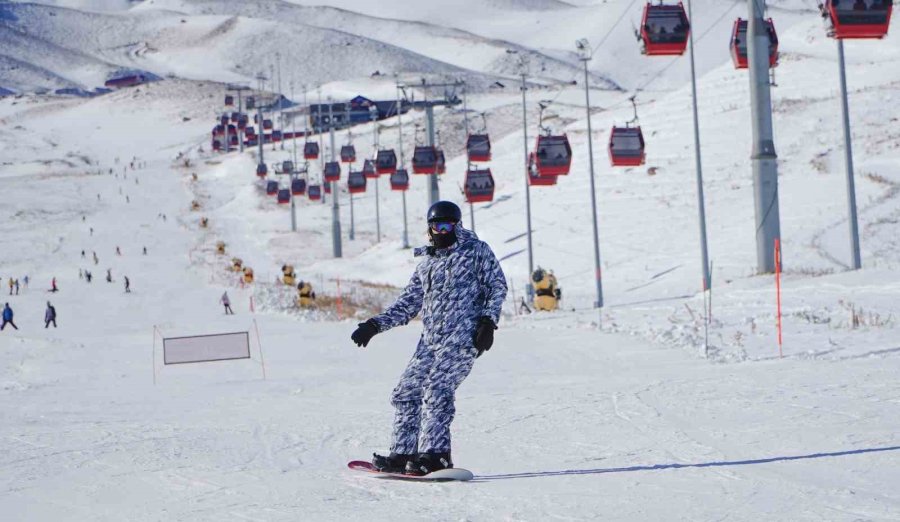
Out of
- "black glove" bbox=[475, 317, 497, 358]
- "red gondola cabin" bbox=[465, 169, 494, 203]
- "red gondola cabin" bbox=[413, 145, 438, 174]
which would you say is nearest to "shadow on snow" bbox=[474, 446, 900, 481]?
"black glove" bbox=[475, 317, 497, 358]

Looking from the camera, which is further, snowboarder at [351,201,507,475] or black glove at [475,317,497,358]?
snowboarder at [351,201,507,475]

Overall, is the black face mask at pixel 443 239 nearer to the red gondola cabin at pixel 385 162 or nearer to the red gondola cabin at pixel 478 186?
the red gondola cabin at pixel 478 186

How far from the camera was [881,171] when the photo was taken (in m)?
49.9

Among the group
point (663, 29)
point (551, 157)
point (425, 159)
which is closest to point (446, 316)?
point (663, 29)

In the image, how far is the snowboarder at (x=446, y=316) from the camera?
6840 millimetres

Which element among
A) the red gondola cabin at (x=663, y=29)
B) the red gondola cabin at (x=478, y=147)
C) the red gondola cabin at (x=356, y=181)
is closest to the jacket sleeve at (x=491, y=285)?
the red gondola cabin at (x=663, y=29)

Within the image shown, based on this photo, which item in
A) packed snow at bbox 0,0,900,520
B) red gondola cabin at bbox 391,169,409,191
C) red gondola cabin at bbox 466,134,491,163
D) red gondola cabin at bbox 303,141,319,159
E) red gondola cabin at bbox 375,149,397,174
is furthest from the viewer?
red gondola cabin at bbox 303,141,319,159

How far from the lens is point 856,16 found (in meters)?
22.3

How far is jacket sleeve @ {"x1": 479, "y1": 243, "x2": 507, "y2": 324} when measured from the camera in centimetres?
675

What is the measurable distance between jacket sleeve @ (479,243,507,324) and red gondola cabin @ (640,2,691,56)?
64.4ft

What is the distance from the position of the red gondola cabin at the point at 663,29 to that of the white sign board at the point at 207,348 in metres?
11.3

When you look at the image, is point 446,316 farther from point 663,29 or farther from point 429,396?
point 663,29

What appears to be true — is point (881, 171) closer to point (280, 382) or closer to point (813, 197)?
point (813, 197)

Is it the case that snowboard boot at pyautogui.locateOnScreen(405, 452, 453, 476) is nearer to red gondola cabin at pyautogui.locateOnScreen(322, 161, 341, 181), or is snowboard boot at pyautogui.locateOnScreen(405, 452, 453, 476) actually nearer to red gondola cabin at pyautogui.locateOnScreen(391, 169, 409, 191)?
red gondola cabin at pyautogui.locateOnScreen(391, 169, 409, 191)
